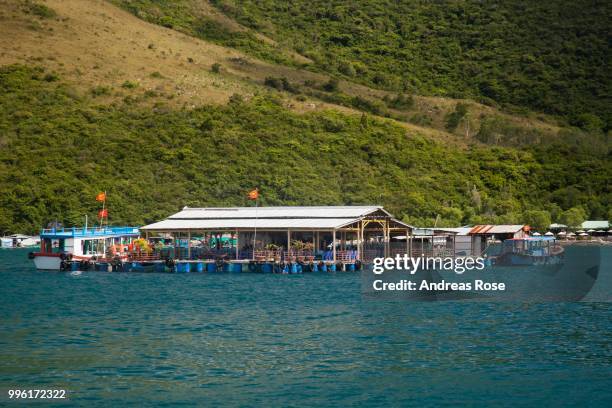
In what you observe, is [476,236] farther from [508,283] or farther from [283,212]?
[508,283]

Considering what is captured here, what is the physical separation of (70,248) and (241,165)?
5913 centimetres

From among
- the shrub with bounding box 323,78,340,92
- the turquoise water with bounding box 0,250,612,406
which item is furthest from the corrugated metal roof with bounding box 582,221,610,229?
the turquoise water with bounding box 0,250,612,406

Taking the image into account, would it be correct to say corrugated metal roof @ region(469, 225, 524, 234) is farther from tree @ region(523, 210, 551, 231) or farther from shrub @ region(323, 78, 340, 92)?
shrub @ region(323, 78, 340, 92)

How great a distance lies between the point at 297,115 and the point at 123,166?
114ft

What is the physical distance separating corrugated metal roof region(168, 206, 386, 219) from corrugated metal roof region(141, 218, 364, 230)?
1251 millimetres

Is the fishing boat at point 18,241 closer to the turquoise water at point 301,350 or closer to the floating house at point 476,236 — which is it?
the floating house at point 476,236

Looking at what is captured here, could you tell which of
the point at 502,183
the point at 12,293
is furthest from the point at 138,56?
the point at 12,293

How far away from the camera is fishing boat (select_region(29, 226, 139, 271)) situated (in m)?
87.4

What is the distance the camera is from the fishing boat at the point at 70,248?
8738 cm

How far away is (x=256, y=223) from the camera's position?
3337 inches

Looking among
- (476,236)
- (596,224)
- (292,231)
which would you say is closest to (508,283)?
(292,231)

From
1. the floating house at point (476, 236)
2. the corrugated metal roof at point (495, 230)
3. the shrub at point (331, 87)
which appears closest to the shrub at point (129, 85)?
the shrub at point (331, 87)

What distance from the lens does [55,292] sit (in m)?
67.2

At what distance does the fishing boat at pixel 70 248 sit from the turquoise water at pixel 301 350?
75.2ft
